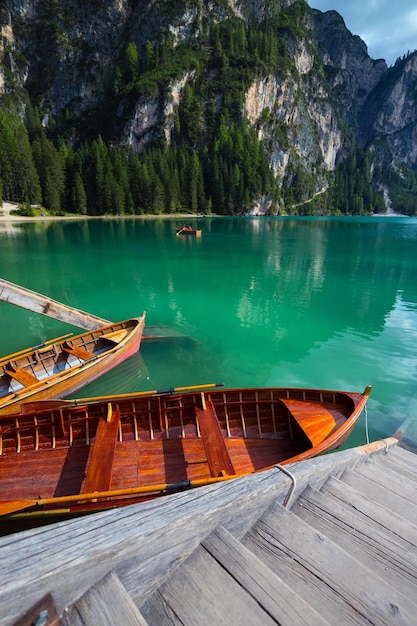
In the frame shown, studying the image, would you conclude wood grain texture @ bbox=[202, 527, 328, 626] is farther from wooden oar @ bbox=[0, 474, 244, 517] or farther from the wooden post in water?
the wooden post in water

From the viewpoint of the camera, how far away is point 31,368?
1028 centimetres

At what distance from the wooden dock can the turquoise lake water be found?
23.1ft

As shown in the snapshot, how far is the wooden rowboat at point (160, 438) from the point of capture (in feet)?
18.8

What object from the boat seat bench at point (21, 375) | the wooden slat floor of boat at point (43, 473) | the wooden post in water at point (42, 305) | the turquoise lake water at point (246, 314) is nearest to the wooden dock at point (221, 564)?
the wooden slat floor of boat at point (43, 473)

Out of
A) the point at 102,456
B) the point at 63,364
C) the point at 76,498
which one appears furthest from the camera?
the point at 63,364

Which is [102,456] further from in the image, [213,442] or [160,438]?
[213,442]

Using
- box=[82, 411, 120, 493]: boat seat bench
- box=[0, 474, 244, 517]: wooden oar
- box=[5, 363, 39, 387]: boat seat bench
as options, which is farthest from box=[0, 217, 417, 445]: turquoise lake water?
box=[0, 474, 244, 517]: wooden oar

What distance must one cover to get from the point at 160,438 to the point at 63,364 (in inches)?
236

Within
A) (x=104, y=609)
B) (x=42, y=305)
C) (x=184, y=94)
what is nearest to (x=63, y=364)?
(x=42, y=305)

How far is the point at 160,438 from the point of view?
6.83 metres

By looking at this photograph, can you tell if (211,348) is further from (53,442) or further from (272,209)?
(272,209)

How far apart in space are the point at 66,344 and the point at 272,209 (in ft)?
447

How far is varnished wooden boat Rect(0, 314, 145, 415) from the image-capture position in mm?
8727

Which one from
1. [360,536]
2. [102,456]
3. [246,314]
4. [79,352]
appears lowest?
[246,314]
